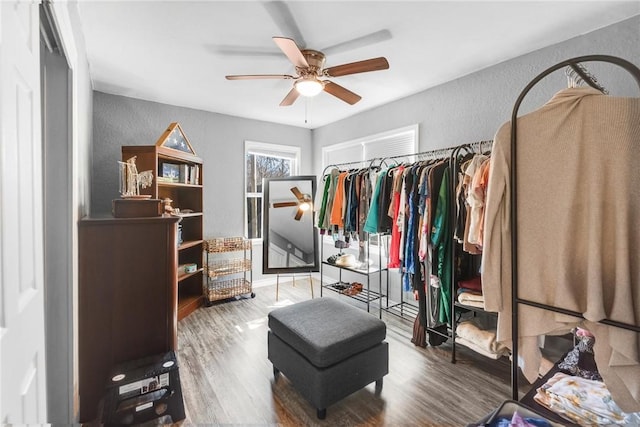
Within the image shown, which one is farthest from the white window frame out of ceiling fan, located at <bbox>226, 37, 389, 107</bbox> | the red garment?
the red garment

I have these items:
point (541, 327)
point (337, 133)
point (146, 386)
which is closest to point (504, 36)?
point (541, 327)

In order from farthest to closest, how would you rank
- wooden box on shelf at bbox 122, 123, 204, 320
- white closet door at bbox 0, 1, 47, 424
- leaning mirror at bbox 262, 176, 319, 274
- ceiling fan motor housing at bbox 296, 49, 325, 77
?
leaning mirror at bbox 262, 176, 319, 274
wooden box on shelf at bbox 122, 123, 204, 320
ceiling fan motor housing at bbox 296, 49, 325, 77
white closet door at bbox 0, 1, 47, 424

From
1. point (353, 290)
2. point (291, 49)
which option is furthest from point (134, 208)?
point (353, 290)

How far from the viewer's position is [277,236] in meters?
4.10

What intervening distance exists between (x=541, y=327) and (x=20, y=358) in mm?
1586

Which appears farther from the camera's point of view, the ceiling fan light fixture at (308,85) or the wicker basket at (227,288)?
the wicker basket at (227,288)

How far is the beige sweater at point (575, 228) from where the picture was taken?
0.88 m

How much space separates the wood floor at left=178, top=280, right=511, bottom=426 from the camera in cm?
184

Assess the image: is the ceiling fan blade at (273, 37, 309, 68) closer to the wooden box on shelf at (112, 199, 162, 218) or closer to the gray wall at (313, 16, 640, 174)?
the wooden box on shelf at (112, 199, 162, 218)

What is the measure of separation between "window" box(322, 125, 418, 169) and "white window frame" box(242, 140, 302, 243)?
49cm

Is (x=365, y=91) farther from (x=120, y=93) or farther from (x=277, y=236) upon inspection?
(x=120, y=93)

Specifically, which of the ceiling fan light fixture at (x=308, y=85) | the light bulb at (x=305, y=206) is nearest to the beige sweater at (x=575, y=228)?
the ceiling fan light fixture at (x=308, y=85)

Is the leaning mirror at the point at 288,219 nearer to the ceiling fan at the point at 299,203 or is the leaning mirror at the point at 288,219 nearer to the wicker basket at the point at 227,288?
the ceiling fan at the point at 299,203

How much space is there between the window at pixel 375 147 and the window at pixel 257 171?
2.33ft
